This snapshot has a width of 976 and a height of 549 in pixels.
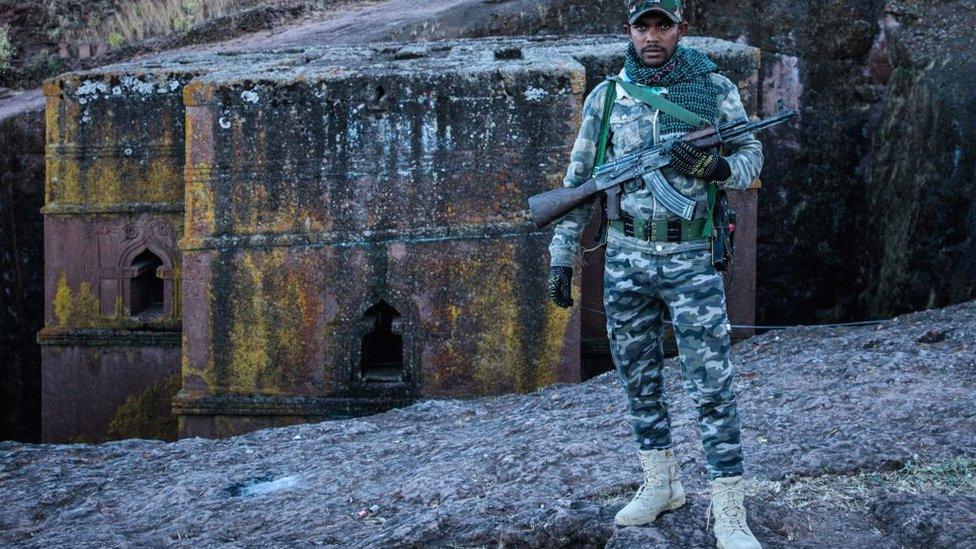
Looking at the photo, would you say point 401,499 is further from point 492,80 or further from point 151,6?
point 151,6

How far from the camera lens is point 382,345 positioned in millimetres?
8344

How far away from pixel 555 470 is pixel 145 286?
198 inches

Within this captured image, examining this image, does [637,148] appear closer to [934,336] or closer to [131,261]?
[934,336]

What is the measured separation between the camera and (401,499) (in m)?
5.28

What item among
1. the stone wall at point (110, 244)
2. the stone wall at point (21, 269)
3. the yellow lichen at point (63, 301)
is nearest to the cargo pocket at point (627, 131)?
the stone wall at point (110, 244)

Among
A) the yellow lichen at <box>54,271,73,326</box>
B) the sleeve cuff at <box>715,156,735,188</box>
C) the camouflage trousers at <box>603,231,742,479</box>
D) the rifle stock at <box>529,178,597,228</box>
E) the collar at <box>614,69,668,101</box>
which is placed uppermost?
the collar at <box>614,69,668,101</box>

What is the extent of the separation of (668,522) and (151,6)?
41.2ft

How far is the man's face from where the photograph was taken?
13.5ft

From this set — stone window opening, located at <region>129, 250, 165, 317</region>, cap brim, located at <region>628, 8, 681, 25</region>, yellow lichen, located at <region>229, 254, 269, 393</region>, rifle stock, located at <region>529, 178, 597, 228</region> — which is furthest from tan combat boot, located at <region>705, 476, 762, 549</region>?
stone window opening, located at <region>129, 250, 165, 317</region>

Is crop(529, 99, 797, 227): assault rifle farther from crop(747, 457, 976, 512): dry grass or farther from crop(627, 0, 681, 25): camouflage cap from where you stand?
→ crop(747, 457, 976, 512): dry grass

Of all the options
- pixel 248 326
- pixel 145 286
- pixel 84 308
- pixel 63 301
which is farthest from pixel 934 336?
pixel 63 301

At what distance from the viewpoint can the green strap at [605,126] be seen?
426cm

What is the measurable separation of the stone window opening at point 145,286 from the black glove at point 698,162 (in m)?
5.71

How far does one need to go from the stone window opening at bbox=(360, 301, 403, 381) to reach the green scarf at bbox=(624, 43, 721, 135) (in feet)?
12.9
